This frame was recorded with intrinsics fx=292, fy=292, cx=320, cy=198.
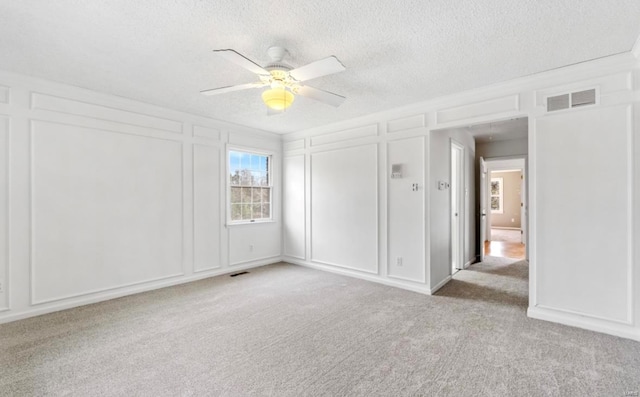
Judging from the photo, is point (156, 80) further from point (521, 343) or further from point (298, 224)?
point (521, 343)

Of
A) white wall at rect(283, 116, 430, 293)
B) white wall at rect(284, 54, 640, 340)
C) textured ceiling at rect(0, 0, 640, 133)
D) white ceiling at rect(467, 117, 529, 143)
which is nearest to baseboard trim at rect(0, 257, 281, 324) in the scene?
white wall at rect(283, 116, 430, 293)

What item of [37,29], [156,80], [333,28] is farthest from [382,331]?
[37,29]

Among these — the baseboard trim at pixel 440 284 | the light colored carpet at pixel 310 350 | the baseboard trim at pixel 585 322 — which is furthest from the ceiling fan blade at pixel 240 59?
the baseboard trim at pixel 585 322

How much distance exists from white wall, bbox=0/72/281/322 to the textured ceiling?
1.58 feet

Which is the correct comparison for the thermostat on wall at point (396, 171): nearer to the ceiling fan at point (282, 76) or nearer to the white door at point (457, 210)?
the white door at point (457, 210)

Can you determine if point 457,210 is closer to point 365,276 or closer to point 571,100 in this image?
point 365,276

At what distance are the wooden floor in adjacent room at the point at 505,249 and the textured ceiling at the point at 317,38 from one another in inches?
182

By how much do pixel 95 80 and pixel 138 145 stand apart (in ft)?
3.08

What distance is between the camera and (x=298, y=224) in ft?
18.4

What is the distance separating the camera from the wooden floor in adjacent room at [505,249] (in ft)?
20.9

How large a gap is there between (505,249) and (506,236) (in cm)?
253

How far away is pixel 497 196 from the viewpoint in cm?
1127

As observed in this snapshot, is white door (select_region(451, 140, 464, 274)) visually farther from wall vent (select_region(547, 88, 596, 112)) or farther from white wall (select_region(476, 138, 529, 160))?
wall vent (select_region(547, 88, 596, 112))

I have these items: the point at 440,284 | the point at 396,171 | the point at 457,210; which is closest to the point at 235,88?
the point at 396,171
